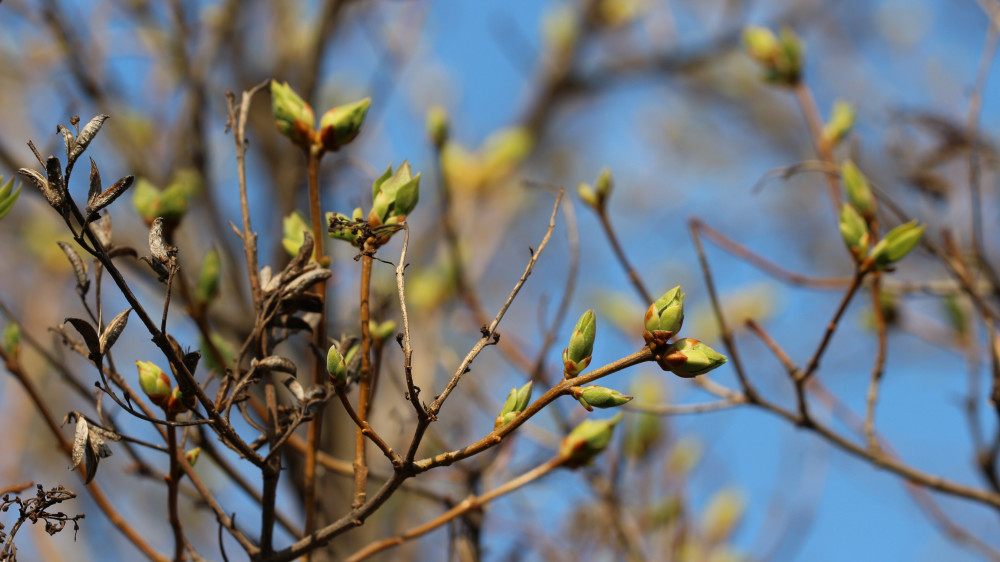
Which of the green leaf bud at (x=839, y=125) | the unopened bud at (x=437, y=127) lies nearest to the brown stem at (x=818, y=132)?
the green leaf bud at (x=839, y=125)

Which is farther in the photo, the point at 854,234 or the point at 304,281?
the point at 854,234

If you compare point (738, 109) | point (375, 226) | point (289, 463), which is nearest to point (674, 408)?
point (375, 226)

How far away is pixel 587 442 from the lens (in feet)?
2.89

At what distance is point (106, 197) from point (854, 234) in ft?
2.84

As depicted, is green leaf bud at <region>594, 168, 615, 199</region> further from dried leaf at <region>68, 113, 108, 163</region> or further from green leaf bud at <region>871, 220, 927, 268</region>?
dried leaf at <region>68, 113, 108, 163</region>

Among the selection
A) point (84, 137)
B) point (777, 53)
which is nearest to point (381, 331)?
point (84, 137)

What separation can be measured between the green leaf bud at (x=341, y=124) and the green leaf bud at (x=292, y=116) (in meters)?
0.02

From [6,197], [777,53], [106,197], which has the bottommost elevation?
[106,197]

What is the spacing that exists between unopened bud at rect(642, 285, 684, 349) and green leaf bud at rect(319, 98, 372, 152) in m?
0.40

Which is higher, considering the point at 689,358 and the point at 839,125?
the point at 839,125

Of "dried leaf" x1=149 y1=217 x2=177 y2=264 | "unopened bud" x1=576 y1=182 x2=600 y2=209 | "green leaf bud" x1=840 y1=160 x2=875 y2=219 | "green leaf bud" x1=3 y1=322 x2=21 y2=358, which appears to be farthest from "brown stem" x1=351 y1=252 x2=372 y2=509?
"green leaf bud" x1=840 y1=160 x2=875 y2=219

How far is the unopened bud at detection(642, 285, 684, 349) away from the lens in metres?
0.68

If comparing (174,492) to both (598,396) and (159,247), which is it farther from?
(598,396)

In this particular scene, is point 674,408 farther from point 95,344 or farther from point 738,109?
point 738,109
